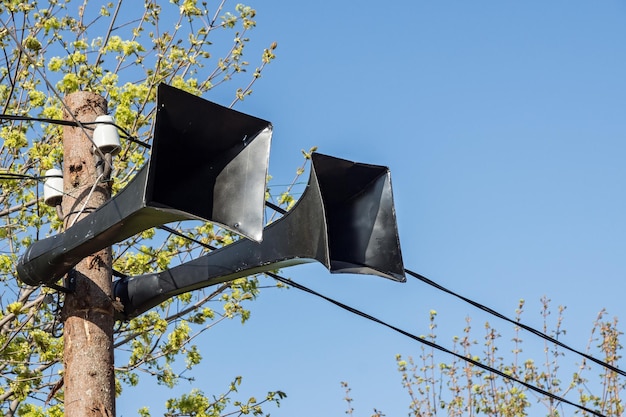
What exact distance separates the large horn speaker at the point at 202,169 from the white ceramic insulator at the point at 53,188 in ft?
5.31

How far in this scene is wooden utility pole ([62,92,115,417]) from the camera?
6.06 metres

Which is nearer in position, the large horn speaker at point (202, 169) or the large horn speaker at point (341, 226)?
the large horn speaker at point (202, 169)

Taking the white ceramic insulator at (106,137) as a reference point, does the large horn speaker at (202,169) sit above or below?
below

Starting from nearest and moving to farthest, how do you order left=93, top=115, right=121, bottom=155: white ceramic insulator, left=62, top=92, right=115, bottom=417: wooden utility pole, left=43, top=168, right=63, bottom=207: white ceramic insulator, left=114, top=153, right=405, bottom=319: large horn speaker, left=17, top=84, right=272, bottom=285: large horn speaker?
left=17, top=84, right=272, bottom=285: large horn speaker
left=114, top=153, right=405, bottom=319: large horn speaker
left=62, top=92, right=115, bottom=417: wooden utility pole
left=93, top=115, right=121, bottom=155: white ceramic insulator
left=43, top=168, right=63, bottom=207: white ceramic insulator

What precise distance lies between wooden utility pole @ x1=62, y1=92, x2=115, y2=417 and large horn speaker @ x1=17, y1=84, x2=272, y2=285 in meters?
1.42

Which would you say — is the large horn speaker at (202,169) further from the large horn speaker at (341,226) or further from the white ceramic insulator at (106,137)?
the white ceramic insulator at (106,137)

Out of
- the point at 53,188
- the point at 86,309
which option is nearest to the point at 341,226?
the point at 86,309

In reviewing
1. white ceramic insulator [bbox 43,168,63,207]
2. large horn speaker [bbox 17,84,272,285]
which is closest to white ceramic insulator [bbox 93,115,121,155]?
white ceramic insulator [bbox 43,168,63,207]

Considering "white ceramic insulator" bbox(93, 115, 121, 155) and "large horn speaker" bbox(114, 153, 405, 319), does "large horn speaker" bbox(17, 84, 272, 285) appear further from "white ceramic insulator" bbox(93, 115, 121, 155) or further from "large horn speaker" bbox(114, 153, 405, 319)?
"white ceramic insulator" bbox(93, 115, 121, 155)

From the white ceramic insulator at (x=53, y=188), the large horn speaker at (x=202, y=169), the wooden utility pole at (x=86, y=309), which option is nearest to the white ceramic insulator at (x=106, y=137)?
the wooden utility pole at (x=86, y=309)

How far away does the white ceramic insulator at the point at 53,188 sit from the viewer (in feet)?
21.3

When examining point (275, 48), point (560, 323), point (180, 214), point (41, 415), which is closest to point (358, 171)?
point (180, 214)

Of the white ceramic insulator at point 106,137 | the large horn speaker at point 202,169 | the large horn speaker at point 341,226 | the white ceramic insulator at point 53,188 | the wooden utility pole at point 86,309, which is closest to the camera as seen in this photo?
the large horn speaker at point 202,169

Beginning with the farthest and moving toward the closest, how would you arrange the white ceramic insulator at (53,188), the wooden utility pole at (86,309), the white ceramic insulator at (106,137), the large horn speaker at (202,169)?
the white ceramic insulator at (53,188)
the white ceramic insulator at (106,137)
the wooden utility pole at (86,309)
the large horn speaker at (202,169)
